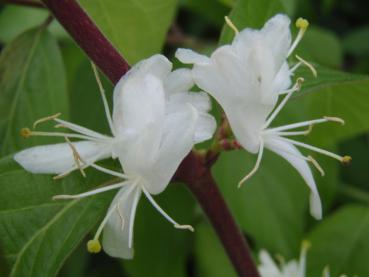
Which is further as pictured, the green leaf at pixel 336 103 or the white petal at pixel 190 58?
the green leaf at pixel 336 103

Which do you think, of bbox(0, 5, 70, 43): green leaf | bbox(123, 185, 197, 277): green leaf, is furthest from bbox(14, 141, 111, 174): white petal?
bbox(0, 5, 70, 43): green leaf

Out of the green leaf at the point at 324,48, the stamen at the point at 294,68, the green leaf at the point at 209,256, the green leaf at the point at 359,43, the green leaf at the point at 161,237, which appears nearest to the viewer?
the stamen at the point at 294,68

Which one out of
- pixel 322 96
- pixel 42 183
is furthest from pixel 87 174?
pixel 322 96

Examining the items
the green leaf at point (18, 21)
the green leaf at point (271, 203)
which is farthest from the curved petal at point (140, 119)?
the green leaf at point (18, 21)

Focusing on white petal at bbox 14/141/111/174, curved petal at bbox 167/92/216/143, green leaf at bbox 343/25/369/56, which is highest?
curved petal at bbox 167/92/216/143

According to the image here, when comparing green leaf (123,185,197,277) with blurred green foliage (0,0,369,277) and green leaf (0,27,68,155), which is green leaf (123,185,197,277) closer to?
blurred green foliage (0,0,369,277)

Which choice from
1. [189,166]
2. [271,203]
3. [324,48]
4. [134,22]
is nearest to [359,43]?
[324,48]

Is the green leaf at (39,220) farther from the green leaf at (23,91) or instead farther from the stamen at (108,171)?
the green leaf at (23,91)
